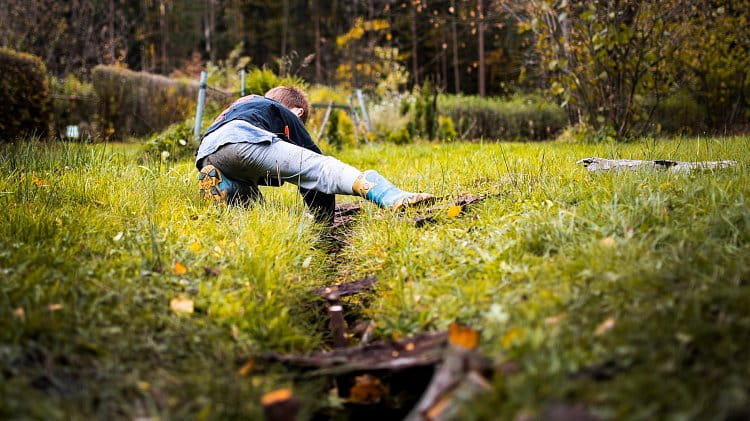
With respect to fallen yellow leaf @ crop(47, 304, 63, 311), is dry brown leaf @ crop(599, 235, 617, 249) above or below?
above

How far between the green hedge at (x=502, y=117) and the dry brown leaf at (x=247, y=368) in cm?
1212

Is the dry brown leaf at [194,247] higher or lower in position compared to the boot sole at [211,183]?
lower

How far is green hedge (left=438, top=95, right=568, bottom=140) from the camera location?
1409 centimetres

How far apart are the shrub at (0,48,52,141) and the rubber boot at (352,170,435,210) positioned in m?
7.34

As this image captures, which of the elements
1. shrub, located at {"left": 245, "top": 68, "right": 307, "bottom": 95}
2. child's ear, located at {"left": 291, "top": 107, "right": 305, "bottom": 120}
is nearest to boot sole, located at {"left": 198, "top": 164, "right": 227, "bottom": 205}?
child's ear, located at {"left": 291, "top": 107, "right": 305, "bottom": 120}

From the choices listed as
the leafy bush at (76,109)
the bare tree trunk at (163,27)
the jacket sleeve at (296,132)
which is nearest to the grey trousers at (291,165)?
the jacket sleeve at (296,132)

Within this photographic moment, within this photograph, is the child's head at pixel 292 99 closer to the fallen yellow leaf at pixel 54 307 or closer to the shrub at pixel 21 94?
the fallen yellow leaf at pixel 54 307

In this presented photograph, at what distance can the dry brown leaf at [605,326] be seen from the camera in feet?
6.13

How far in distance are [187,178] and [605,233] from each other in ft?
10.8

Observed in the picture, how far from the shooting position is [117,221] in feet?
10.6

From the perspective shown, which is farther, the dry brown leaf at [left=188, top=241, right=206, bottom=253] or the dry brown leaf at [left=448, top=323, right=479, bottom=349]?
the dry brown leaf at [left=188, top=241, right=206, bottom=253]

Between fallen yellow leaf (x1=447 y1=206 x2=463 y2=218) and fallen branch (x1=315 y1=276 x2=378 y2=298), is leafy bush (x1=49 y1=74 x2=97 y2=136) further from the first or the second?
fallen branch (x1=315 y1=276 x2=378 y2=298)

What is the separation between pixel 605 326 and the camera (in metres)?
1.90

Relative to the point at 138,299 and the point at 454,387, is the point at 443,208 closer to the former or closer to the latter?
the point at 138,299
